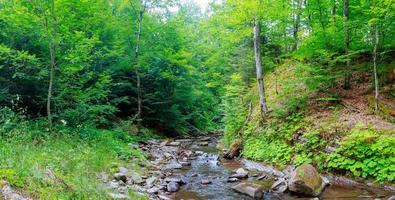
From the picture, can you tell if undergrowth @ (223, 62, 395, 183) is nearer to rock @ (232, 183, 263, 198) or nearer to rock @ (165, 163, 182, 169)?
rock @ (232, 183, 263, 198)

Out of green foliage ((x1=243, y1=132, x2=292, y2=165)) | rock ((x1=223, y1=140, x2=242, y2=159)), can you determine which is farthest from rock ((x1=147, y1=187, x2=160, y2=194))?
rock ((x1=223, y1=140, x2=242, y2=159))

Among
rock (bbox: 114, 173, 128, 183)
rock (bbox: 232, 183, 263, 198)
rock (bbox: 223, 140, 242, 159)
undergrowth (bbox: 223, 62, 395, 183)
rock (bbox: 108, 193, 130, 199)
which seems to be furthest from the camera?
rock (bbox: 223, 140, 242, 159)

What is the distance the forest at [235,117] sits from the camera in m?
7.60

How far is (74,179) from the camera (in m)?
5.86

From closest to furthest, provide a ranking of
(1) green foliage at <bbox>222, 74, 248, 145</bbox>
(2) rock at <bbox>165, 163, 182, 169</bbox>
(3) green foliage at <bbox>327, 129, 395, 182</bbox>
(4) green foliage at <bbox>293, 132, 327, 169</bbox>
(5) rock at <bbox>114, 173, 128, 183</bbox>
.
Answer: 1. (3) green foliage at <bbox>327, 129, 395, 182</bbox>
2. (5) rock at <bbox>114, 173, 128, 183</bbox>
3. (4) green foliage at <bbox>293, 132, 327, 169</bbox>
4. (2) rock at <bbox>165, 163, 182, 169</bbox>
5. (1) green foliage at <bbox>222, 74, 248, 145</bbox>

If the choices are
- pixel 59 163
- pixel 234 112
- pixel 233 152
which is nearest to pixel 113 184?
pixel 59 163

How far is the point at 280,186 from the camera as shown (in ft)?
27.6

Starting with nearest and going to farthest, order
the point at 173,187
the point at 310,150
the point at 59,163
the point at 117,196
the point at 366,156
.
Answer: the point at 117,196 → the point at 59,163 → the point at 173,187 → the point at 366,156 → the point at 310,150

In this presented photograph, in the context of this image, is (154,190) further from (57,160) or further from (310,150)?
(310,150)

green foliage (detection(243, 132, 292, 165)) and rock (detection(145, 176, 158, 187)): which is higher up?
green foliage (detection(243, 132, 292, 165))

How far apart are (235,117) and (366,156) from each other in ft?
28.3

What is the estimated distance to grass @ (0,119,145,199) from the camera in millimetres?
4820

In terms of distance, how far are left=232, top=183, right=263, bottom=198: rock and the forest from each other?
0.03m

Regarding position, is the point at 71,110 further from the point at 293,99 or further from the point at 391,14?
the point at 391,14
